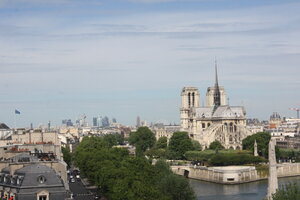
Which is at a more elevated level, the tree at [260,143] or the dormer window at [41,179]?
the tree at [260,143]

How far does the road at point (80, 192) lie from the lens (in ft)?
196

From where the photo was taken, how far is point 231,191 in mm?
81250

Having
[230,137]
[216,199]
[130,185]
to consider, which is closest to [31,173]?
[130,185]

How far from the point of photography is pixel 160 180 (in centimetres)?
A: 6266

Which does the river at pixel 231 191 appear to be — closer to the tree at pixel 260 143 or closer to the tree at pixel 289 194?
the tree at pixel 260 143

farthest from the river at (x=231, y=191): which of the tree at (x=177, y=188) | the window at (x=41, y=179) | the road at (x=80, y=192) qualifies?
the window at (x=41, y=179)

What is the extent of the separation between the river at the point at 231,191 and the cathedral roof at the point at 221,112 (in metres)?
53.1

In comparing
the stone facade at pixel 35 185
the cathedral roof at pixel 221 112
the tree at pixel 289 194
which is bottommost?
the tree at pixel 289 194

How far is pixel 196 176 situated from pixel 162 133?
90886 mm

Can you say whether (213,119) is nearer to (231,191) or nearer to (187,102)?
(187,102)

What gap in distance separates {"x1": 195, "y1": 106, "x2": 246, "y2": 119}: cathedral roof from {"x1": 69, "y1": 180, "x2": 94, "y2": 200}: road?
246 ft

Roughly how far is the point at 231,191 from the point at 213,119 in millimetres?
69664

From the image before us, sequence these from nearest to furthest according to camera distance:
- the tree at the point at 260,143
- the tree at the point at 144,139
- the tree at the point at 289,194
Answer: the tree at the point at 289,194 → the tree at the point at 260,143 → the tree at the point at 144,139

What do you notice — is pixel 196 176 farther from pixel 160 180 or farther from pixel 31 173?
pixel 31 173
